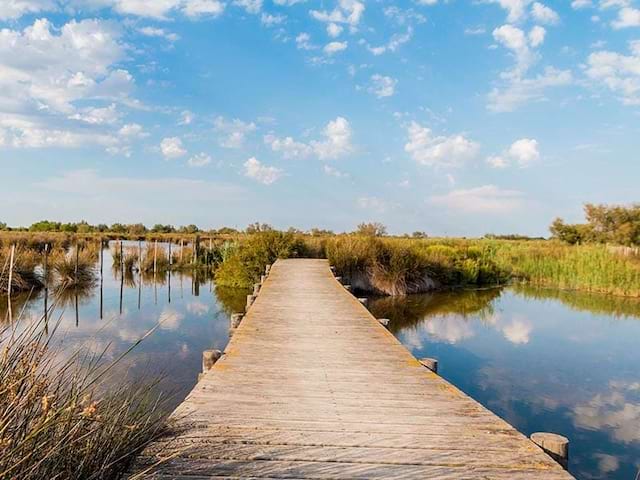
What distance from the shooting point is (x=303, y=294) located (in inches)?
364

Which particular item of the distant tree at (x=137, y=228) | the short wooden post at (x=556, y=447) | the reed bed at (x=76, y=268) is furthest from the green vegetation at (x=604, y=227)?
the distant tree at (x=137, y=228)

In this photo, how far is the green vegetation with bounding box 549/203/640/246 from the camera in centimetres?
3228

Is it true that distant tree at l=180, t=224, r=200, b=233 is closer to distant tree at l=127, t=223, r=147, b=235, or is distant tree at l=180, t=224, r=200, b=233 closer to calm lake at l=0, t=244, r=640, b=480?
distant tree at l=127, t=223, r=147, b=235

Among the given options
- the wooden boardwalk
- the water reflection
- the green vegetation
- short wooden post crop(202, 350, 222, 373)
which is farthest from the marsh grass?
the green vegetation

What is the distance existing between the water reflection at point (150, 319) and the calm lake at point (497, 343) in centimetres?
3

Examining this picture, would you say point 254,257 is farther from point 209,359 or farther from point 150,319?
point 209,359

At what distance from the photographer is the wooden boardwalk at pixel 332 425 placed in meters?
2.55

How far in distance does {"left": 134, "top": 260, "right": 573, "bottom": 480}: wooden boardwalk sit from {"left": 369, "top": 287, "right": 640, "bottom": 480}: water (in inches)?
102

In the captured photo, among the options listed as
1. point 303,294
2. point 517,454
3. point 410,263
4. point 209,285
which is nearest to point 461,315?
point 410,263

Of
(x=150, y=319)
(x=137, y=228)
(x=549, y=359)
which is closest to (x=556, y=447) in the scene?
(x=549, y=359)

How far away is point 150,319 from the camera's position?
12070mm

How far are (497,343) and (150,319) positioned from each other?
313 inches

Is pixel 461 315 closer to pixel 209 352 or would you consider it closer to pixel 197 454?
pixel 209 352

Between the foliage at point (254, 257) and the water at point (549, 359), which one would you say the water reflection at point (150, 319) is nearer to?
the foliage at point (254, 257)
